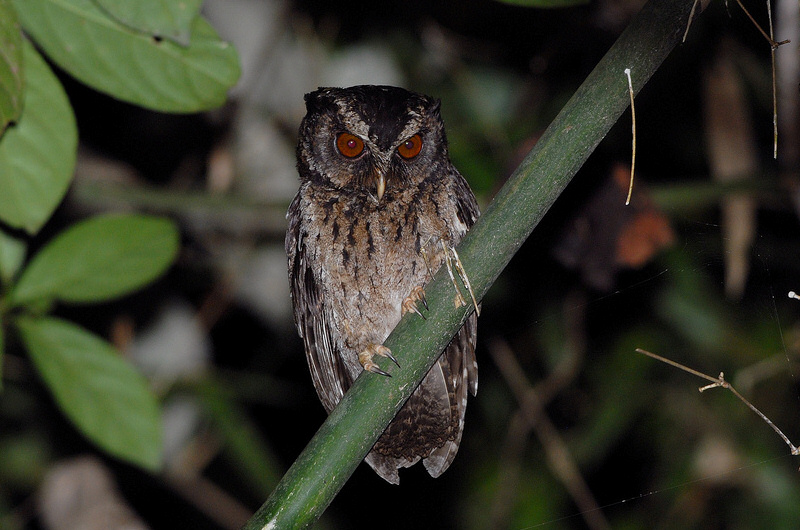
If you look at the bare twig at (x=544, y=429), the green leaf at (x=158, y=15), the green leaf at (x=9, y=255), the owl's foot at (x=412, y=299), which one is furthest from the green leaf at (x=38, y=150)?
the bare twig at (x=544, y=429)

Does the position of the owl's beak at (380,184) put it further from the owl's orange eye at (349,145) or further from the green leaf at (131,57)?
the green leaf at (131,57)

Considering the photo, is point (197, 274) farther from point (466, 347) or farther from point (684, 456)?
point (684, 456)

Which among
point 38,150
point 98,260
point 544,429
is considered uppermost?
point 38,150

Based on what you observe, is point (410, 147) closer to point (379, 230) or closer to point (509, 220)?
point (379, 230)

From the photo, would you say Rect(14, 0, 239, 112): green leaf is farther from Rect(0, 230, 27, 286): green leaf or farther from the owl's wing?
Rect(0, 230, 27, 286): green leaf

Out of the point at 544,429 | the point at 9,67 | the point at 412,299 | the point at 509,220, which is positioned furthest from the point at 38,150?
the point at 544,429
